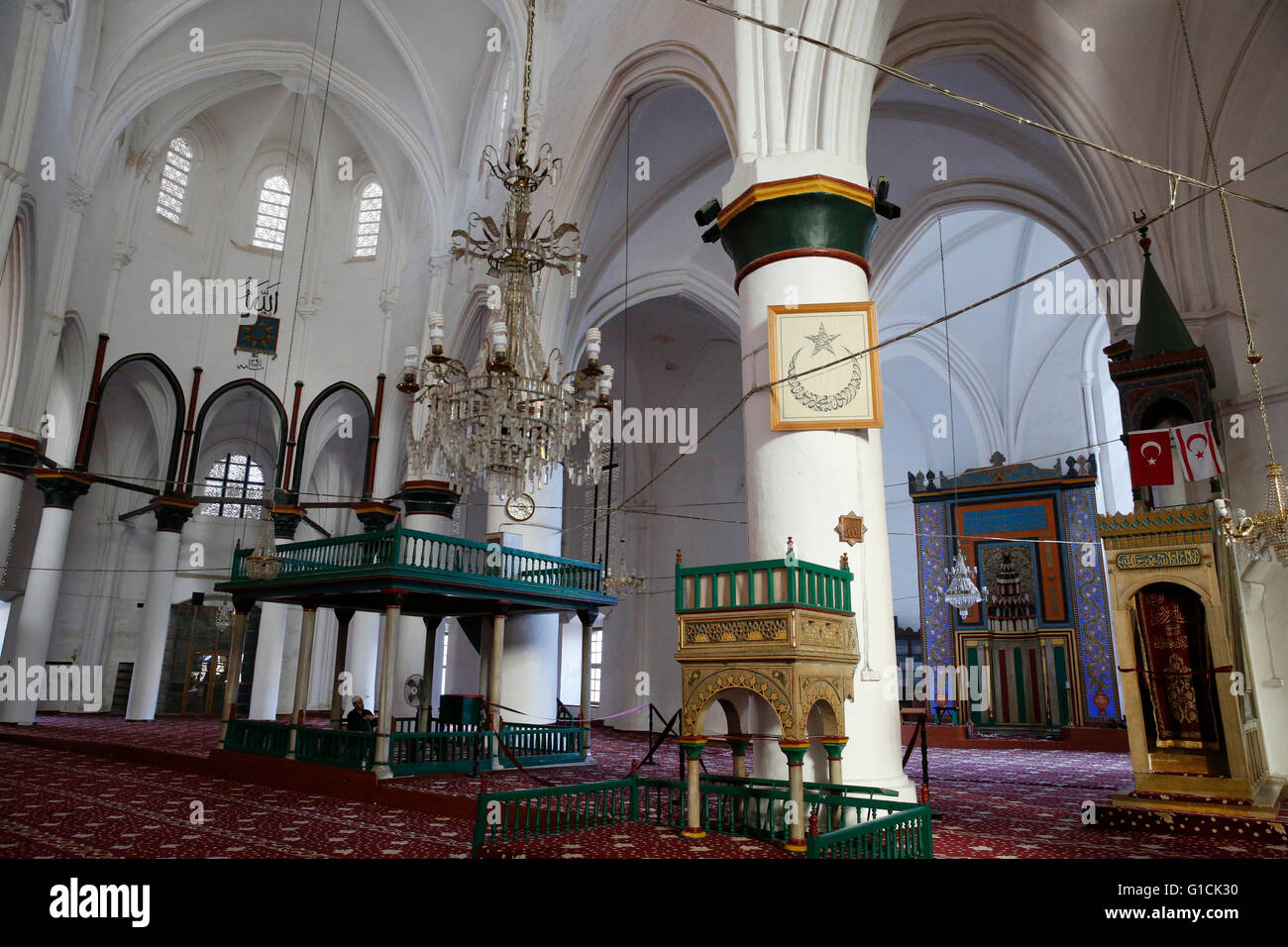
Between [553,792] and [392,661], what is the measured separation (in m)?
3.55

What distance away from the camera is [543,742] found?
8812 mm

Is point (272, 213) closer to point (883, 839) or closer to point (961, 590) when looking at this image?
point (961, 590)

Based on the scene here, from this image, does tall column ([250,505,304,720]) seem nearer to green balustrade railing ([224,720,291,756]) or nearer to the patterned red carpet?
the patterned red carpet

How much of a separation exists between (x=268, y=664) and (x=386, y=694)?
27.1 ft

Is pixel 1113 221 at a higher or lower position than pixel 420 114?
lower

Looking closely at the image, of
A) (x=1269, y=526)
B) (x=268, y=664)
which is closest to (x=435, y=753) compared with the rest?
(x=1269, y=526)

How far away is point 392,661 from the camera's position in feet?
24.6

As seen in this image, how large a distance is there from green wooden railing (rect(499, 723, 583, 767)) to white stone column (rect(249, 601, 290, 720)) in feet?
23.2

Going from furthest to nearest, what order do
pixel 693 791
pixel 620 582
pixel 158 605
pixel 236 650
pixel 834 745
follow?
pixel 158 605
pixel 620 582
pixel 236 650
pixel 834 745
pixel 693 791

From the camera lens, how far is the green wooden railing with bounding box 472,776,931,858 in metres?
3.64

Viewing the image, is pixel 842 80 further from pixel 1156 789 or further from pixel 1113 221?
pixel 1156 789

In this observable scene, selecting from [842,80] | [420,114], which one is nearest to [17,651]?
[420,114]

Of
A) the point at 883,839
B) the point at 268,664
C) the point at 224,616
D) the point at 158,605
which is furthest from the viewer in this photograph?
the point at 224,616

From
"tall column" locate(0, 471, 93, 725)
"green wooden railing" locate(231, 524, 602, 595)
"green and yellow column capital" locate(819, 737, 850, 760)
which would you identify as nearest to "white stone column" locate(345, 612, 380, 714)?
"tall column" locate(0, 471, 93, 725)
